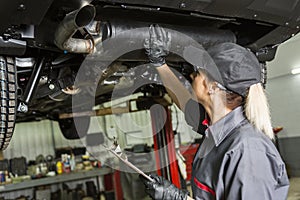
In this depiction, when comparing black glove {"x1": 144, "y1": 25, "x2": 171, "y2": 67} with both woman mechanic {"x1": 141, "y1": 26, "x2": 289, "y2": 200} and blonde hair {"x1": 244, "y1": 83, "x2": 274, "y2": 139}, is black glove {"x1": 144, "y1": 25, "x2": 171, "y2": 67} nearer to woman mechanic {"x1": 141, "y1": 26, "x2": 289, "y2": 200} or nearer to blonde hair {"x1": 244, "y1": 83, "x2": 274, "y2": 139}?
woman mechanic {"x1": 141, "y1": 26, "x2": 289, "y2": 200}

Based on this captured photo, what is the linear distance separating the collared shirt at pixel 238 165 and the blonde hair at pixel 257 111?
0.03 metres

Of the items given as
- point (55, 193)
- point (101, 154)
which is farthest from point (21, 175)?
point (101, 154)

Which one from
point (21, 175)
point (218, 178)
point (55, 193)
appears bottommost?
point (55, 193)

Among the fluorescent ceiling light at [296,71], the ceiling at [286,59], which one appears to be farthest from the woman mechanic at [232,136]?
the fluorescent ceiling light at [296,71]

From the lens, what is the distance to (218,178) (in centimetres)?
136

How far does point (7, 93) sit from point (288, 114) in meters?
7.02

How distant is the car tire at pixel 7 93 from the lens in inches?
60.6

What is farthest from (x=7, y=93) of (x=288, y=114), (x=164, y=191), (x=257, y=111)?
(x=288, y=114)

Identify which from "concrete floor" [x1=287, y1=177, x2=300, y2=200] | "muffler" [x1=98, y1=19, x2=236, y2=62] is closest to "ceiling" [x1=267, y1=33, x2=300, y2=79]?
"concrete floor" [x1=287, y1=177, x2=300, y2=200]

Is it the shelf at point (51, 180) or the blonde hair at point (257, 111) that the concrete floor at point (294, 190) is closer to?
the shelf at point (51, 180)

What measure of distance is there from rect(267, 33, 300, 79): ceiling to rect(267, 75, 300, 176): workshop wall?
0.45ft

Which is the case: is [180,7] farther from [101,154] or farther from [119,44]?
[101,154]

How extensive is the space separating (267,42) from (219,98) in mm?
746

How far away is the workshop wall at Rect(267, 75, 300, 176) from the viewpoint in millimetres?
7574
